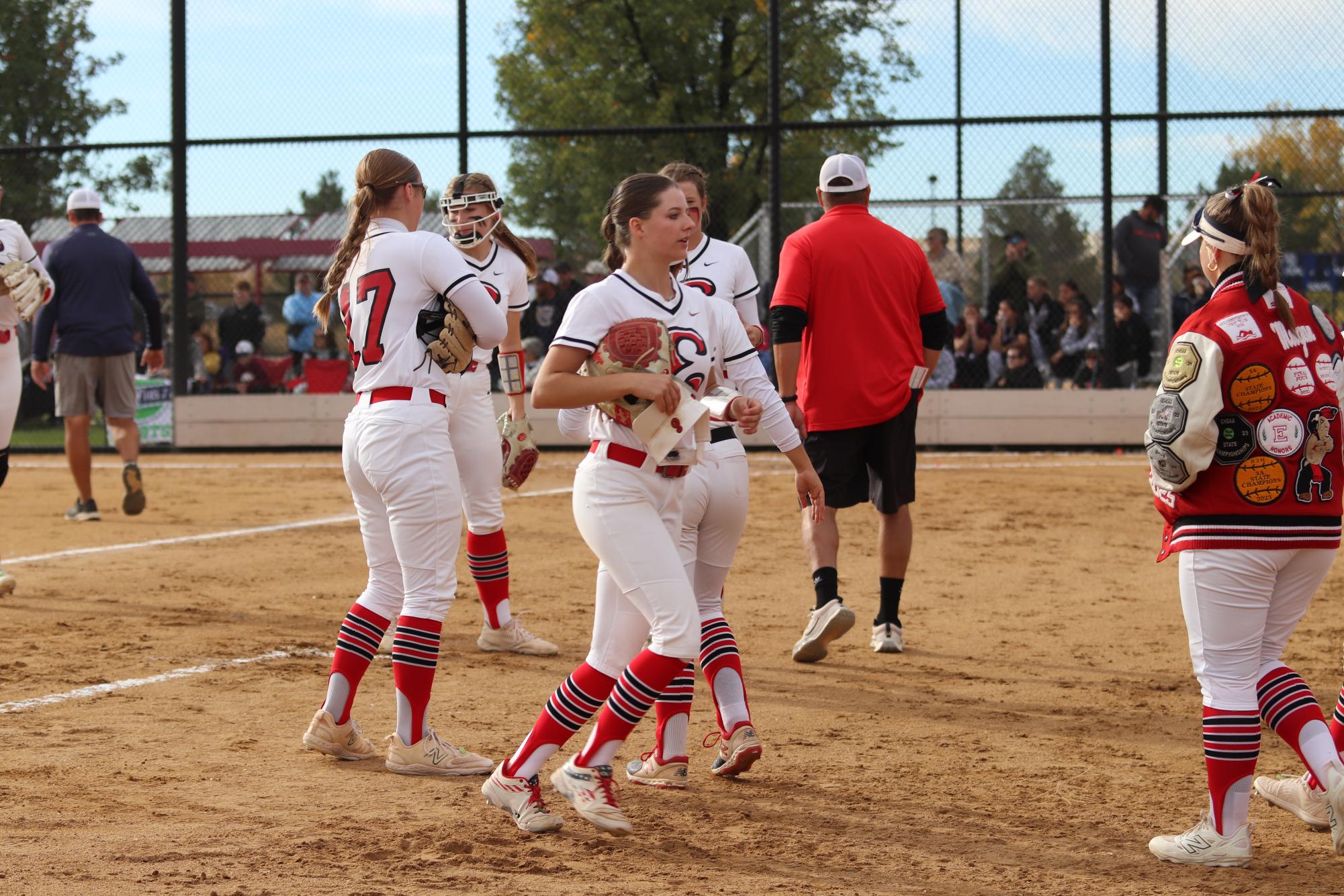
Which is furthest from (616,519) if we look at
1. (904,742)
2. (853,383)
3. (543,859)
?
(853,383)

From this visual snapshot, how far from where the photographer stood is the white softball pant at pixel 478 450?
252 inches

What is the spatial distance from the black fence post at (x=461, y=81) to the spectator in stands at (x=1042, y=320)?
649cm

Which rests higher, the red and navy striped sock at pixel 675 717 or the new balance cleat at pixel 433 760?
the red and navy striped sock at pixel 675 717

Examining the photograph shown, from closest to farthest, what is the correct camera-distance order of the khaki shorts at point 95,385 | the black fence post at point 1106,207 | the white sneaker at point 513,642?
1. the white sneaker at point 513,642
2. the khaki shorts at point 95,385
3. the black fence post at point 1106,207

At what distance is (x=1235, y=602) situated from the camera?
4051 millimetres

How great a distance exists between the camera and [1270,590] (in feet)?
13.4

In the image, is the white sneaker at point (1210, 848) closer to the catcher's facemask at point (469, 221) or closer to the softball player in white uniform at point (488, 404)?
the softball player in white uniform at point (488, 404)

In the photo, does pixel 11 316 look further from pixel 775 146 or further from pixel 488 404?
pixel 775 146

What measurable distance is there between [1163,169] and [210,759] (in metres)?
14.5

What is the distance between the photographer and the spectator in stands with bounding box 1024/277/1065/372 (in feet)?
53.8

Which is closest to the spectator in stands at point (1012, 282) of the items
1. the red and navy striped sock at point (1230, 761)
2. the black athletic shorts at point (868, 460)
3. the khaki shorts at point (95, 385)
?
the khaki shorts at point (95, 385)

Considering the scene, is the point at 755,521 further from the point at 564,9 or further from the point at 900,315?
the point at 564,9

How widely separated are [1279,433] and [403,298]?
2750mm

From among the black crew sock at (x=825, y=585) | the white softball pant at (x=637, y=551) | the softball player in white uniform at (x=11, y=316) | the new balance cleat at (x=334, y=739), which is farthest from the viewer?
the softball player in white uniform at (x=11, y=316)
